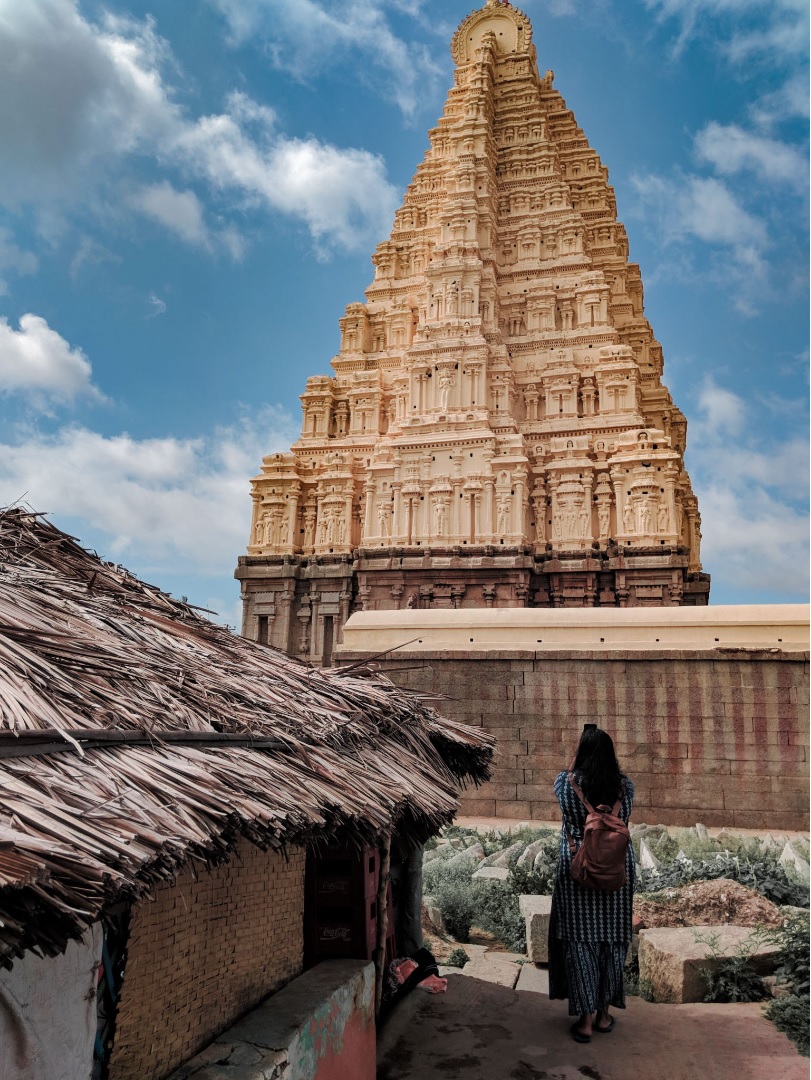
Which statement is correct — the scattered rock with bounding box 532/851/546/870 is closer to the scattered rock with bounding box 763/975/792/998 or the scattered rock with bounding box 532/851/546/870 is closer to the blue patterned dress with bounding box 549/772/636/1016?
the scattered rock with bounding box 763/975/792/998

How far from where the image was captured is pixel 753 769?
12.2 m

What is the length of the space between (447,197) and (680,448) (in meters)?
13.1

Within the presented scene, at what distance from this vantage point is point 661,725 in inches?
500

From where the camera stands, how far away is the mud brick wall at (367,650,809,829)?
12.2 metres

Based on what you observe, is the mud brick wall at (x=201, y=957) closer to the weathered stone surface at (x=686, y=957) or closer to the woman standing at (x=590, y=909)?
the woman standing at (x=590, y=909)

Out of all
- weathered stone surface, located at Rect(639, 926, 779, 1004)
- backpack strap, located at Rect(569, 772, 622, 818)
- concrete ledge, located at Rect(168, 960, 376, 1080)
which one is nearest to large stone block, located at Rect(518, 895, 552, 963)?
weathered stone surface, located at Rect(639, 926, 779, 1004)

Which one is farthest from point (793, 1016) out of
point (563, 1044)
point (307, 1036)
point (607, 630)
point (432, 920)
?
point (607, 630)

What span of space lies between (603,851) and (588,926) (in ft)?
1.98

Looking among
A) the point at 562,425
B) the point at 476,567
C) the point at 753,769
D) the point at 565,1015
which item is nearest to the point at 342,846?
the point at 565,1015

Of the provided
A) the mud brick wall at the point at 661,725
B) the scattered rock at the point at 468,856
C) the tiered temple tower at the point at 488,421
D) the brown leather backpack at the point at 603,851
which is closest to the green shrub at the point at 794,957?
the brown leather backpack at the point at 603,851

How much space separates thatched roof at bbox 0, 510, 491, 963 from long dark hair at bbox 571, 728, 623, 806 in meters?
0.84

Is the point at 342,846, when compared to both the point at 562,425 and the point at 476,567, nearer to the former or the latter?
the point at 476,567

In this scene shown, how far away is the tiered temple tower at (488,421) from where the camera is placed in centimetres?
2358

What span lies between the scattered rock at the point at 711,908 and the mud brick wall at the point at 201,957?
4.03 metres
